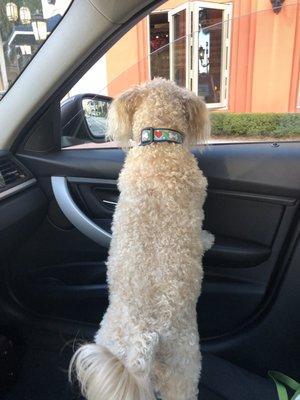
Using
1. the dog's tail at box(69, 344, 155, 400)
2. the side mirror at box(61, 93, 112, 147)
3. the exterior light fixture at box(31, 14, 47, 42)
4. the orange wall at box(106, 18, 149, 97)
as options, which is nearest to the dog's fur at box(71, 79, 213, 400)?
the dog's tail at box(69, 344, 155, 400)

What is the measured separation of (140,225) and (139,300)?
28 centimetres

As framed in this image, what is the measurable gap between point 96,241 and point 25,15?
3.75 ft

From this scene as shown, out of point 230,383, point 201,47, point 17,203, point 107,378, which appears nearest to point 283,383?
point 230,383

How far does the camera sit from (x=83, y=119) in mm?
2293

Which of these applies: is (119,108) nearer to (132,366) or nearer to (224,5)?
(224,5)

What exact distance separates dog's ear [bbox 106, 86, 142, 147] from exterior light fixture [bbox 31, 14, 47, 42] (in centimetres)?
43

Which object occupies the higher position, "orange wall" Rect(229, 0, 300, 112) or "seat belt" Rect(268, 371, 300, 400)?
"orange wall" Rect(229, 0, 300, 112)

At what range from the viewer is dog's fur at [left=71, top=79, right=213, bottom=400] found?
1286mm

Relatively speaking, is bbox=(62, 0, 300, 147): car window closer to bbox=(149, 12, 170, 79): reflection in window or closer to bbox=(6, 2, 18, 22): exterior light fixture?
bbox=(149, 12, 170, 79): reflection in window

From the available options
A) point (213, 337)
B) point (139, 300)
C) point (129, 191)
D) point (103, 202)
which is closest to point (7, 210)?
point (103, 202)

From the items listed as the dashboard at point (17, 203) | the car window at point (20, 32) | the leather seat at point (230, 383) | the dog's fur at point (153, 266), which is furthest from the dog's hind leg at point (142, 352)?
the car window at point (20, 32)

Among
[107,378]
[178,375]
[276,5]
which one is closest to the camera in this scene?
[107,378]

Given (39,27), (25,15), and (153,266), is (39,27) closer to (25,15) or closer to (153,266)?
(25,15)

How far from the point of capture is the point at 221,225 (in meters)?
2.13
